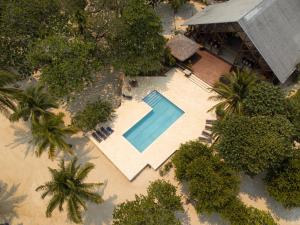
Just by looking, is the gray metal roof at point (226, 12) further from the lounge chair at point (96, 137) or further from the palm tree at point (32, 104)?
the palm tree at point (32, 104)

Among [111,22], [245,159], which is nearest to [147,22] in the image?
[111,22]

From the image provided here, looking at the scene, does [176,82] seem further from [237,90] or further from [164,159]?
[164,159]

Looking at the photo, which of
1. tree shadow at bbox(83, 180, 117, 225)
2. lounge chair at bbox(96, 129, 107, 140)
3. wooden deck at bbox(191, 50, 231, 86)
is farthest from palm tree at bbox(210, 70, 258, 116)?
tree shadow at bbox(83, 180, 117, 225)

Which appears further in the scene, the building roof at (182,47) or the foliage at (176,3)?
the foliage at (176,3)

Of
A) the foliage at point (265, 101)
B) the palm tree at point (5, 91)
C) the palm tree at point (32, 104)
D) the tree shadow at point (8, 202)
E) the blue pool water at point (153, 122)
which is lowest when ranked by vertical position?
the foliage at point (265, 101)

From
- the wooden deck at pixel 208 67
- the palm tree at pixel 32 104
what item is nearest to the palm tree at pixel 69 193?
the palm tree at pixel 32 104

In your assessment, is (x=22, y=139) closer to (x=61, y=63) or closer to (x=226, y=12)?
(x=61, y=63)

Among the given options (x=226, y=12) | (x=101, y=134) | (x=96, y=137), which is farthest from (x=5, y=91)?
(x=226, y=12)
